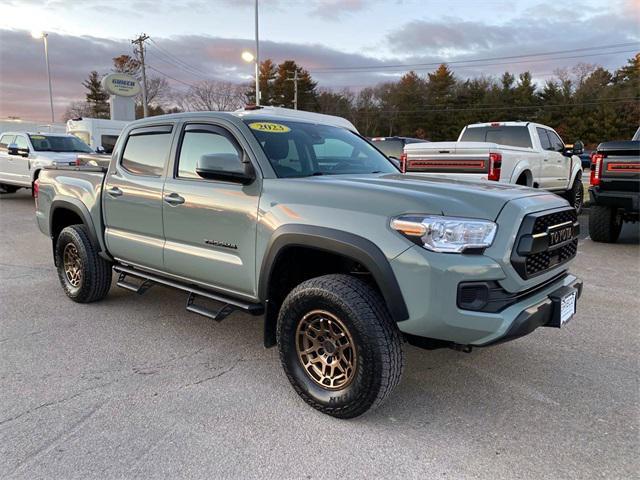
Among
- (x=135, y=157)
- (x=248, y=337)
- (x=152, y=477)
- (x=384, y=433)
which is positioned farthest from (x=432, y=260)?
(x=135, y=157)

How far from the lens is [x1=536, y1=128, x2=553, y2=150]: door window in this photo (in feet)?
34.1

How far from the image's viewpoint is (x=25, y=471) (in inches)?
96.7

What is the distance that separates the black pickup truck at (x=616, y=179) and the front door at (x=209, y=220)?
6.38 metres

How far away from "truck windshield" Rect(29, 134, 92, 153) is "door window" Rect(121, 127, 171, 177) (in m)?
10.4

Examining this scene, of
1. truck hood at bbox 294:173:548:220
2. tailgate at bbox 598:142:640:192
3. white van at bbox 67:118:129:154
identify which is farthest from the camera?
white van at bbox 67:118:129:154

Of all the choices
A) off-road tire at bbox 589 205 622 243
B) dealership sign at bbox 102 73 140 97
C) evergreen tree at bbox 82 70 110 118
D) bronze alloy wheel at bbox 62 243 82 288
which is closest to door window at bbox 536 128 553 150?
off-road tire at bbox 589 205 622 243

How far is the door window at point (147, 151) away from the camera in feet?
13.8

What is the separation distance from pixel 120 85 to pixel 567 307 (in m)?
31.1

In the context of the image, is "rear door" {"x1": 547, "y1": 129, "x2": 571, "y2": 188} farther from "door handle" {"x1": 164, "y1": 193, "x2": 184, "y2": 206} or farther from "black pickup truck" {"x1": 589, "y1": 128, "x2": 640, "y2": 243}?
"door handle" {"x1": 164, "y1": 193, "x2": 184, "y2": 206}

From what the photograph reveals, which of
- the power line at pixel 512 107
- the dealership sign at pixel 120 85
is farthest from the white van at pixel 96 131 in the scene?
the power line at pixel 512 107

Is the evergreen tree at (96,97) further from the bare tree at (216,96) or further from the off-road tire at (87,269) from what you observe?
the off-road tire at (87,269)

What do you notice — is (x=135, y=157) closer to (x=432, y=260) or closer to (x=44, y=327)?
(x=44, y=327)

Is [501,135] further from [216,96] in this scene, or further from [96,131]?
[216,96]

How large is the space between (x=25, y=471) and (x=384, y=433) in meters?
1.86
